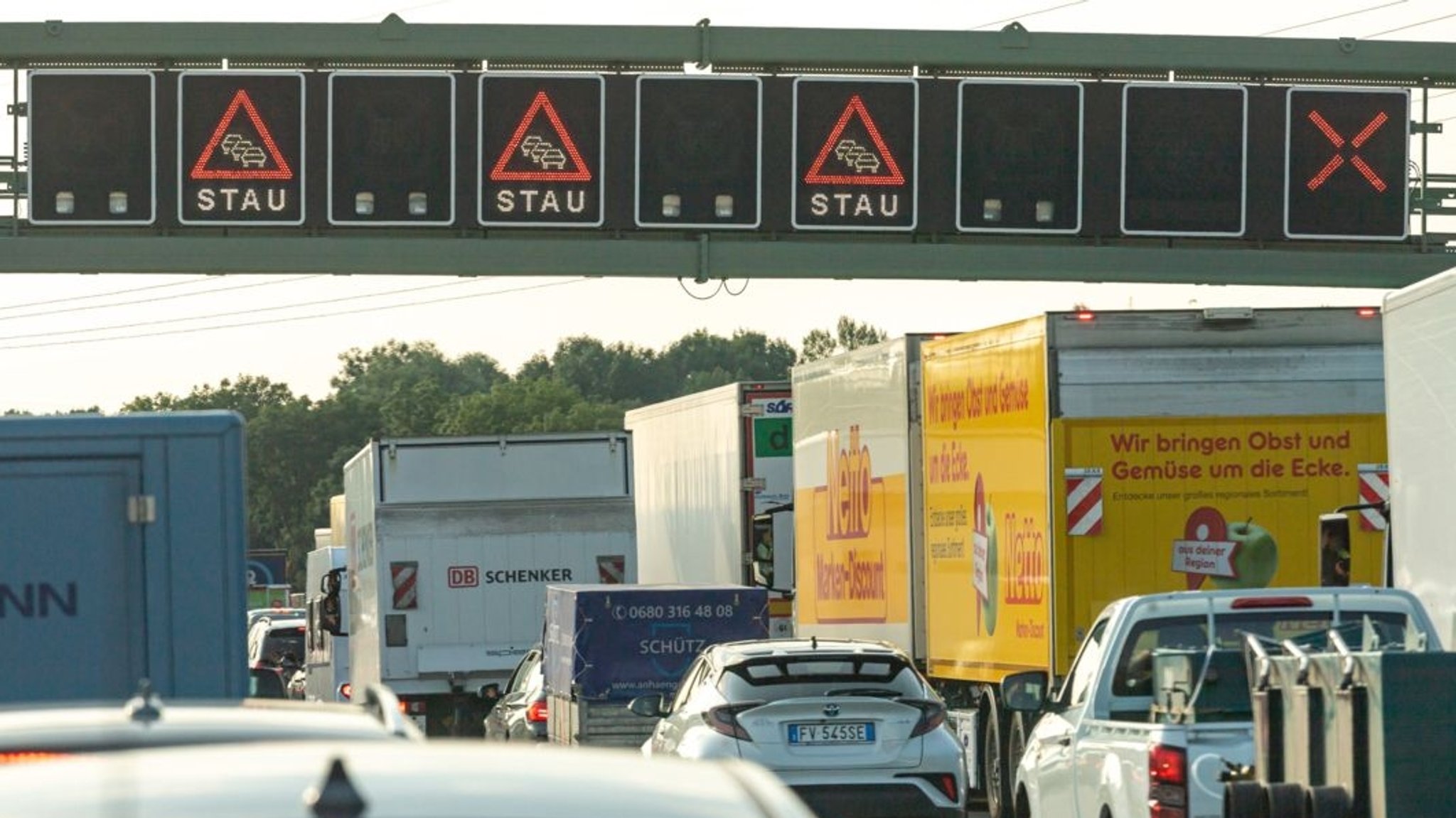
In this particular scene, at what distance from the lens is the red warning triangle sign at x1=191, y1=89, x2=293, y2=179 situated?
1041 inches

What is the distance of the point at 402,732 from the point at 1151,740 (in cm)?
533

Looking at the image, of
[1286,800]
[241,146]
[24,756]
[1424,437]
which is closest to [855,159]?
[241,146]

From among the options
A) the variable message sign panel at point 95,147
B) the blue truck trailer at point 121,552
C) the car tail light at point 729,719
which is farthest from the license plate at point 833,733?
the variable message sign panel at point 95,147

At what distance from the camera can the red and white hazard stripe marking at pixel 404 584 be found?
29.1 metres

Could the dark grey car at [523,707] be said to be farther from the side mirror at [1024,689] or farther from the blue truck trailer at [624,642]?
the side mirror at [1024,689]

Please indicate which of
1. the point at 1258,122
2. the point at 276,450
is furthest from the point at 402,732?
the point at 276,450

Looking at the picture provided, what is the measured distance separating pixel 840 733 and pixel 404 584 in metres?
12.2

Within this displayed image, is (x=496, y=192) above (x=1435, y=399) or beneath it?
above

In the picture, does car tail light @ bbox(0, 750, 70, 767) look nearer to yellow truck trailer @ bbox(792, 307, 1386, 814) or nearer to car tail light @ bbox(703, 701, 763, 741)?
car tail light @ bbox(703, 701, 763, 741)

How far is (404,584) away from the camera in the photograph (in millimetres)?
29141

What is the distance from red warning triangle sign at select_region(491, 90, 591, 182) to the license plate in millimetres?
9946

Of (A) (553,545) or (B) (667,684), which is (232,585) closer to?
(B) (667,684)

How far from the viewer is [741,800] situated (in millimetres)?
4680

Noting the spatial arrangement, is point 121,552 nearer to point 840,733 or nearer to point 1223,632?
point 1223,632
